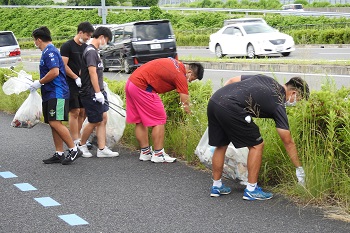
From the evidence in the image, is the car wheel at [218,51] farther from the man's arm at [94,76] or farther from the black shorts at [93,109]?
the man's arm at [94,76]

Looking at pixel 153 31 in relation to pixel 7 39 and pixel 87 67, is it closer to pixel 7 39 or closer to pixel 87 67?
pixel 7 39

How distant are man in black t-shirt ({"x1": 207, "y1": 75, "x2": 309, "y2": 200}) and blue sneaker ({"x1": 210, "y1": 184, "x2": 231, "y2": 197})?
11.9 inches

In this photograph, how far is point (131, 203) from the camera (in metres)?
7.70

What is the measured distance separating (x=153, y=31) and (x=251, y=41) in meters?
4.87

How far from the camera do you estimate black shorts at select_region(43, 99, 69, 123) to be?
9.73m

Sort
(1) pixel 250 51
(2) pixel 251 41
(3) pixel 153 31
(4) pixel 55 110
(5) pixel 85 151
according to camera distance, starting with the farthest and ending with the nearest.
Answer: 1. (1) pixel 250 51
2. (2) pixel 251 41
3. (3) pixel 153 31
4. (5) pixel 85 151
5. (4) pixel 55 110

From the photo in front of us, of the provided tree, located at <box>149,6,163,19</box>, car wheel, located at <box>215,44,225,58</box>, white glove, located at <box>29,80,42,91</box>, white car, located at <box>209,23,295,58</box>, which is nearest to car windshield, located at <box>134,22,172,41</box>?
white car, located at <box>209,23,295,58</box>

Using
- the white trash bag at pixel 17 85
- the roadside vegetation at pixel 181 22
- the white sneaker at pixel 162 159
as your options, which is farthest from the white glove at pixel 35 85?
the roadside vegetation at pixel 181 22

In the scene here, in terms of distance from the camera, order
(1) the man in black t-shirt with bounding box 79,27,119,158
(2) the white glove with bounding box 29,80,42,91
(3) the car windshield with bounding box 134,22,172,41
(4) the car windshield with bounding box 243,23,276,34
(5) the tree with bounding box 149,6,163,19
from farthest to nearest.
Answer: (5) the tree with bounding box 149,6,163,19, (4) the car windshield with bounding box 243,23,276,34, (3) the car windshield with bounding box 134,22,172,41, (1) the man in black t-shirt with bounding box 79,27,119,158, (2) the white glove with bounding box 29,80,42,91

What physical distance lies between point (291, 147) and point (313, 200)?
1.82 feet

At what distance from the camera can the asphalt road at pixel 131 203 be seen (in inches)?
267

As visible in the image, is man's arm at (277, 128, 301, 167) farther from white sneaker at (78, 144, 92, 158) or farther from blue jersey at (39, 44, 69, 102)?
white sneaker at (78, 144, 92, 158)

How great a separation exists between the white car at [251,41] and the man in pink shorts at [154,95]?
1985 centimetres

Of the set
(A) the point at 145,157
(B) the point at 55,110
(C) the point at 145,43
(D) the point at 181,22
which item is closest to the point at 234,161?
(A) the point at 145,157
